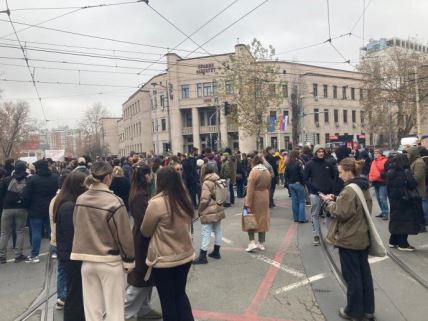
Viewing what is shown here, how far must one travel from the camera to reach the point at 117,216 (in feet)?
13.0

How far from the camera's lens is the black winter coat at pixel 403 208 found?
735cm

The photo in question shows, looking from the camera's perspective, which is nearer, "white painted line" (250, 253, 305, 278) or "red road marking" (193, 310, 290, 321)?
"red road marking" (193, 310, 290, 321)

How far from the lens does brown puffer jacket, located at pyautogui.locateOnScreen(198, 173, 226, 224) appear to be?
7145 mm

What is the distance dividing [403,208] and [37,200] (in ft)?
22.4

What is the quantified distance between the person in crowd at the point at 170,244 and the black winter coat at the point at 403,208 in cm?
481

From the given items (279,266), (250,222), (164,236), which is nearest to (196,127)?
(250,222)

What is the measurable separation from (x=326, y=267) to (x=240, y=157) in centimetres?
947

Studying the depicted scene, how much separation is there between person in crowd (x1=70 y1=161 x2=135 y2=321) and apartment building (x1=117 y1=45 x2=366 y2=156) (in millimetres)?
47114

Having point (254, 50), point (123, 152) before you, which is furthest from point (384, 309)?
point (123, 152)

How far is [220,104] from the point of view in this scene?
50781mm

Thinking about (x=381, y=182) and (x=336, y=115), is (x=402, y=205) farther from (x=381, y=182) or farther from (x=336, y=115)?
(x=336, y=115)

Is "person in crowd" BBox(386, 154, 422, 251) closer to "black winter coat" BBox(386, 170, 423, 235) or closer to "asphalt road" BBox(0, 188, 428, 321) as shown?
"black winter coat" BBox(386, 170, 423, 235)

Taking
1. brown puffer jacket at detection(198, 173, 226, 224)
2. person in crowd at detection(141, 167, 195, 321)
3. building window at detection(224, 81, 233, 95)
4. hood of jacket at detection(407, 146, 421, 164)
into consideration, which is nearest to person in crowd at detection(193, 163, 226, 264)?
brown puffer jacket at detection(198, 173, 226, 224)

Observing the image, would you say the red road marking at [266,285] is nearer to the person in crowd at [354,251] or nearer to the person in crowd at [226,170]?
the person in crowd at [354,251]
